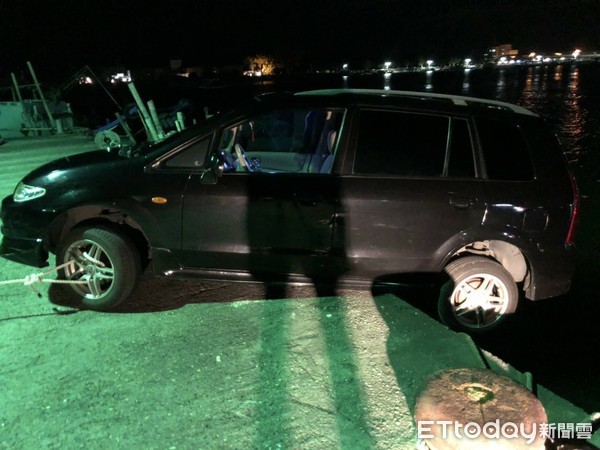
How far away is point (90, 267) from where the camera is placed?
3.84 metres

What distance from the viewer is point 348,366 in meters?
3.19

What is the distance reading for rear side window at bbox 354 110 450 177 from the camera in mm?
3588

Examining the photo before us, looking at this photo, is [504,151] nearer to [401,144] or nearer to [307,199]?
[401,144]

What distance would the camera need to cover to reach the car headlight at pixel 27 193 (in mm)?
3780

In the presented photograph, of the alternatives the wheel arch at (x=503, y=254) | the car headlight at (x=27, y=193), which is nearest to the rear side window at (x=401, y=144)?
the wheel arch at (x=503, y=254)

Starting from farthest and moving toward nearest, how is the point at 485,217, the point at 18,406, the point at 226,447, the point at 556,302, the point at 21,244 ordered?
A: the point at 556,302 → the point at 21,244 → the point at 485,217 → the point at 18,406 → the point at 226,447

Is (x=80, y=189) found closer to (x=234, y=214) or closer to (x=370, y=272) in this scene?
(x=234, y=214)

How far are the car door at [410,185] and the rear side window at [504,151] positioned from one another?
14 cm

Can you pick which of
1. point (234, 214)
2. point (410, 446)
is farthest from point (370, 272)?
point (410, 446)

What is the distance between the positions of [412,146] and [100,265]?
2.73m

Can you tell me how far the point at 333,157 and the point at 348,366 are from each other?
1.61 metres

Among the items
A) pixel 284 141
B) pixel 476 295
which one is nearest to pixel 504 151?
pixel 476 295

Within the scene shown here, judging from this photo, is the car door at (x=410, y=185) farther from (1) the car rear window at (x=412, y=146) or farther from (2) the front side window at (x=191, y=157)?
(2) the front side window at (x=191, y=157)
